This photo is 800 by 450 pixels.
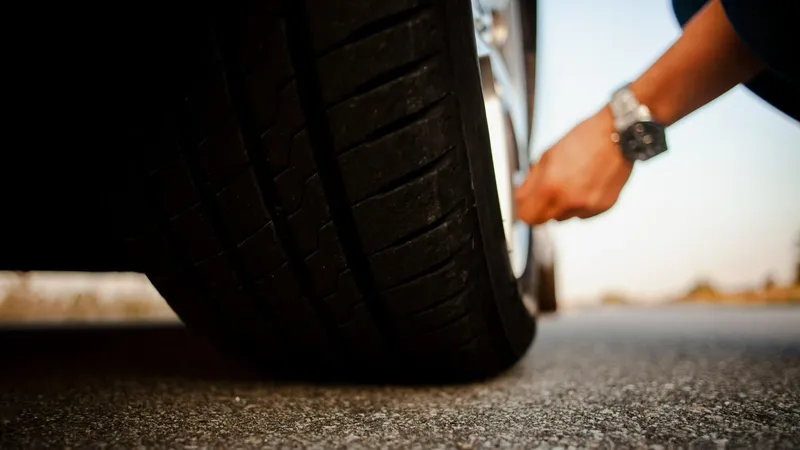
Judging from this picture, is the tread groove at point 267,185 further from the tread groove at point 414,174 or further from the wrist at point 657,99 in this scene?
the wrist at point 657,99

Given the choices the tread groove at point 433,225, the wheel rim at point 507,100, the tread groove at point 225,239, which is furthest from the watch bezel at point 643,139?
the tread groove at point 225,239

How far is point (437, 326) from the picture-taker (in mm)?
708

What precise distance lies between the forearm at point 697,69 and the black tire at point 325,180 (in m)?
0.35

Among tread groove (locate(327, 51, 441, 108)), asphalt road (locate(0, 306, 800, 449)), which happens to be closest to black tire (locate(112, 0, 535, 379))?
tread groove (locate(327, 51, 441, 108))

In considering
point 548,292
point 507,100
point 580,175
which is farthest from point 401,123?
point 548,292

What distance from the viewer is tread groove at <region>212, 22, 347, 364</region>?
1.87ft

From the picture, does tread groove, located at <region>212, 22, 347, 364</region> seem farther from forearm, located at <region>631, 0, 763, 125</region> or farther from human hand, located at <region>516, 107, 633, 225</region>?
forearm, located at <region>631, 0, 763, 125</region>

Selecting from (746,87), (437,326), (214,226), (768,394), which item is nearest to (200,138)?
(214,226)

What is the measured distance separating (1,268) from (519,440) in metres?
0.87

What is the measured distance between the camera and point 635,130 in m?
0.80

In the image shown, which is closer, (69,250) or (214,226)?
(214,226)

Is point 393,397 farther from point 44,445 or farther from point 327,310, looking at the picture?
point 44,445

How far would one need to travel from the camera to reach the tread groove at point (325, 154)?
0.54 metres

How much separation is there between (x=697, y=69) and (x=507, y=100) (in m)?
0.42
